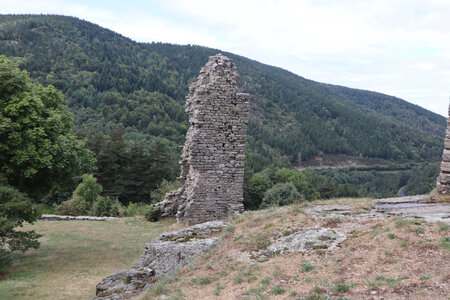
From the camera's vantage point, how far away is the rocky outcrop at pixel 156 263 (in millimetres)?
7652

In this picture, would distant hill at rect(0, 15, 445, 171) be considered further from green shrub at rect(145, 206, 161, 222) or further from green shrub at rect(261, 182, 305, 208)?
green shrub at rect(145, 206, 161, 222)

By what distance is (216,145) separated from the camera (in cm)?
1384

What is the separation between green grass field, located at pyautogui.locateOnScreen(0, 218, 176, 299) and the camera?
9484mm

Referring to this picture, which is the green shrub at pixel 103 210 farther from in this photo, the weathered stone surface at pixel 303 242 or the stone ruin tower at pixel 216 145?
the weathered stone surface at pixel 303 242

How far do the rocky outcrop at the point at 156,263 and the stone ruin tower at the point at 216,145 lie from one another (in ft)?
15.1

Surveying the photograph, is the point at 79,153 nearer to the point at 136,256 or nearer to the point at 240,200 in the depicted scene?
the point at 136,256

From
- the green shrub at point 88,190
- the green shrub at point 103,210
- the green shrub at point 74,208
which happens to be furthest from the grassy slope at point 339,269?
the green shrub at point 88,190

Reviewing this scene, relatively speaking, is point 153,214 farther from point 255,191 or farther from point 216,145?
point 255,191

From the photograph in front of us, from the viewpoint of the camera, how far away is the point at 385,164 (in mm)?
121375

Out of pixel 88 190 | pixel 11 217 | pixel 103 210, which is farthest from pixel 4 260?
pixel 88 190

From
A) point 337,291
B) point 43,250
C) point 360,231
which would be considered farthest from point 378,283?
point 43,250

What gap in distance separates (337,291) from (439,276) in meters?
1.36

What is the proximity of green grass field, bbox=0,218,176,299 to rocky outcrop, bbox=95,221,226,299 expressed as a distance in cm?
159

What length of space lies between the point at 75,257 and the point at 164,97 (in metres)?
94.0
